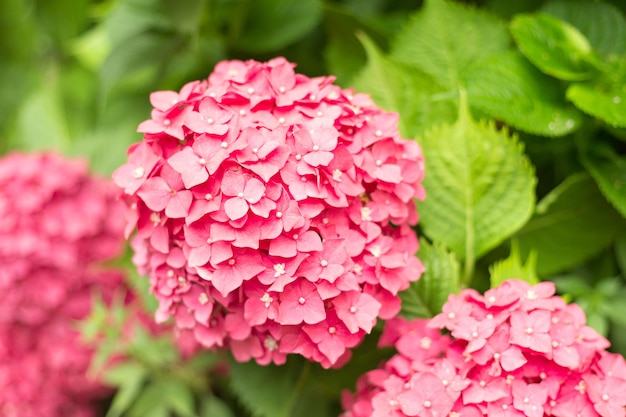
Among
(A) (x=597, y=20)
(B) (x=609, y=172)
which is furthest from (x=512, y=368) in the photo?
(A) (x=597, y=20)

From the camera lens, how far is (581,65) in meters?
0.98

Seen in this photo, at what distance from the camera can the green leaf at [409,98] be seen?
1.01 m

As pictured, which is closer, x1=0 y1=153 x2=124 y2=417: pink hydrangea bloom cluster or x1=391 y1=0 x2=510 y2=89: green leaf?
x1=391 y1=0 x2=510 y2=89: green leaf

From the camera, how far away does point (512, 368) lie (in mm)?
699

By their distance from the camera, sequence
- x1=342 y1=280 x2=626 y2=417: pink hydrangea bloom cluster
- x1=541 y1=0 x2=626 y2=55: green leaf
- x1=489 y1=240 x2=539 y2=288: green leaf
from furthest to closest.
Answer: x1=541 y1=0 x2=626 y2=55: green leaf
x1=489 y1=240 x2=539 y2=288: green leaf
x1=342 y1=280 x2=626 y2=417: pink hydrangea bloom cluster

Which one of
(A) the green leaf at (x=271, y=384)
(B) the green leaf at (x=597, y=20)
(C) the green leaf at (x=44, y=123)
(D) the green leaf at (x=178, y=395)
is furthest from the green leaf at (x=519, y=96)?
(C) the green leaf at (x=44, y=123)

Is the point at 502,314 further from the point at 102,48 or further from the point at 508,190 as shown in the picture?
the point at 102,48

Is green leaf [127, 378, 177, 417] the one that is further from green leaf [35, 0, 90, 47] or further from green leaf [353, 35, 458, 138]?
green leaf [35, 0, 90, 47]

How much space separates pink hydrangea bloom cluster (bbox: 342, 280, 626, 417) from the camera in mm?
701

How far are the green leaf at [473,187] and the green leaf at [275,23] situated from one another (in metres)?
0.37

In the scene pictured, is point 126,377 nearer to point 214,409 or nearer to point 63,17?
point 214,409

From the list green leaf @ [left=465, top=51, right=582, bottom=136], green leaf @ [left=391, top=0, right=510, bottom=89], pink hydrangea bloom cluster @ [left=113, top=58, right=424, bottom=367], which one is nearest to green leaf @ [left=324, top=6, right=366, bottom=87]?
green leaf @ [left=391, top=0, right=510, bottom=89]

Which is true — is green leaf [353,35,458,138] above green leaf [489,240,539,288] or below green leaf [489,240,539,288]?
above

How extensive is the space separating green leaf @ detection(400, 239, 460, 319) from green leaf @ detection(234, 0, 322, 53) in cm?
49
